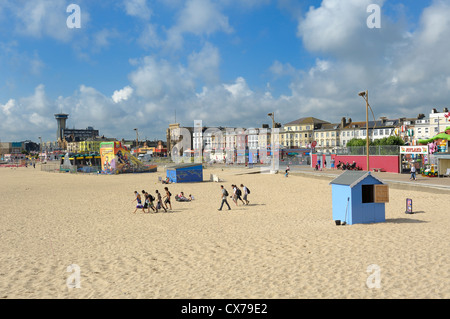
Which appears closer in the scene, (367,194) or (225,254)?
(225,254)

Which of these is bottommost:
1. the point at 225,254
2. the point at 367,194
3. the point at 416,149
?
the point at 225,254

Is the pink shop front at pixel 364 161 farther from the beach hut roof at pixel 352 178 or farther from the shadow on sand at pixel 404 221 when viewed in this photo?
the beach hut roof at pixel 352 178

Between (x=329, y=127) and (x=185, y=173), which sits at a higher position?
(x=329, y=127)

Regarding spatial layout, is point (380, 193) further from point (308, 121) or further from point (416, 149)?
point (308, 121)

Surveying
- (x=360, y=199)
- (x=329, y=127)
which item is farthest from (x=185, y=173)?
(x=329, y=127)

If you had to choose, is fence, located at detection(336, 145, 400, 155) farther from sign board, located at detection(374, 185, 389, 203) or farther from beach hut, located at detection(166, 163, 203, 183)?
sign board, located at detection(374, 185, 389, 203)

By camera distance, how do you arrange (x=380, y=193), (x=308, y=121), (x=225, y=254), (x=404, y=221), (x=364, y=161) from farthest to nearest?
(x=308, y=121) → (x=364, y=161) → (x=404, y=221) → (x=380, y=193) → (x=225, y=254)

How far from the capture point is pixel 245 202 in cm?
2272

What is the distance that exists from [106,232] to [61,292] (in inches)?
256

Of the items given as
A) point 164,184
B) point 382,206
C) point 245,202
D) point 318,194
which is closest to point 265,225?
point 382,206

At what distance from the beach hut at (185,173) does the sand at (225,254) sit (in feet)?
58.6

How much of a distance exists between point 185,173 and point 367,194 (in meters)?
25.0

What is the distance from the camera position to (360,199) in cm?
1404

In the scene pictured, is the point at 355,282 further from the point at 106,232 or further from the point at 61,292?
the point at 106,232
